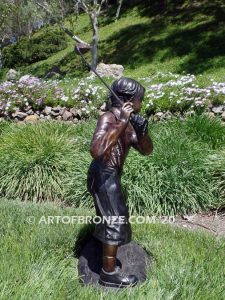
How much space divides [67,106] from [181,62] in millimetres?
5739

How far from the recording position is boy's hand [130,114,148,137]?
296cm

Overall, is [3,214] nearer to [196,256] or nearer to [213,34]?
[196,256]

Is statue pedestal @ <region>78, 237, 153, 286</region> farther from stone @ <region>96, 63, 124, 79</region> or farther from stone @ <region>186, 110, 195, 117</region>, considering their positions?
stone @ <region>96, 63, 124, 79</region>

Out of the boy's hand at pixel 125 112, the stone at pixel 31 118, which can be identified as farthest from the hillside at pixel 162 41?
the boy's hand at pixel 125 112

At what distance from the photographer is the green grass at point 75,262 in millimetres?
2971

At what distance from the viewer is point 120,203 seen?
3.13 m

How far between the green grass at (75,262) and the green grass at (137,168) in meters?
0.78

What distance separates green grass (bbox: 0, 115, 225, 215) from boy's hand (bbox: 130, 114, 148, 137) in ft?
7.16

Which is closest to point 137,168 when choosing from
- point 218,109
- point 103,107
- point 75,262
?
point 75,262

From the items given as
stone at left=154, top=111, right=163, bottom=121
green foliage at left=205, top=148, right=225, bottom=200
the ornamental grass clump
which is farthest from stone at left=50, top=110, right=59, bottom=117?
green foliage at left=205, top=148, right=225, bottom=200

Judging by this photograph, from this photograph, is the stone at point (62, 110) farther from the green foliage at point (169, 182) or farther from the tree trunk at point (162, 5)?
the tree trunk at point (162, 5)

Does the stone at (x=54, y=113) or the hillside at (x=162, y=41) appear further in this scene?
the hillside at (x=162, y=41)

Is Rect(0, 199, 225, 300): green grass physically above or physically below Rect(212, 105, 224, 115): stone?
above

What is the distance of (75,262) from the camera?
11.9 ft
